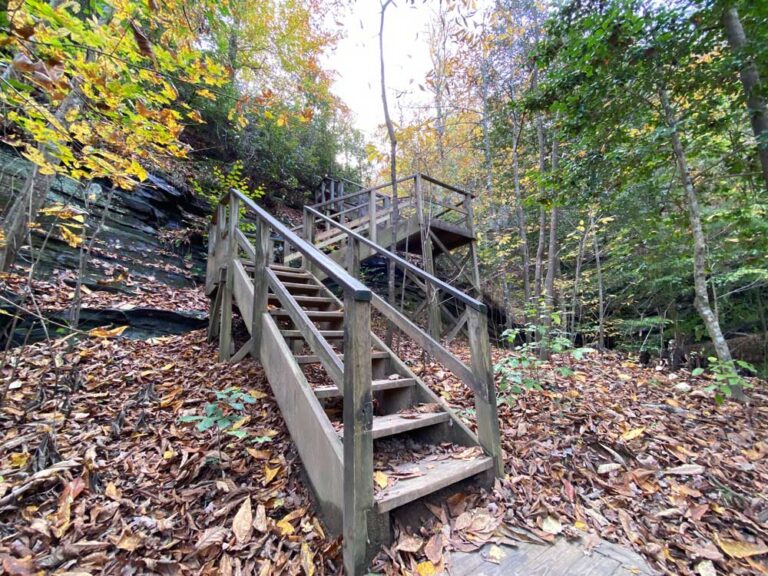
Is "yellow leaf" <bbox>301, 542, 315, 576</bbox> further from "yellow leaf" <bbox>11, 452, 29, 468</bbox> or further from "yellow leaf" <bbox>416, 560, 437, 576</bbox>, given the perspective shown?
"yellow leaf" <bbox>11, 452, 29, 468</bbox>

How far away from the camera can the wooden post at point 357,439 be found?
1.71 metres

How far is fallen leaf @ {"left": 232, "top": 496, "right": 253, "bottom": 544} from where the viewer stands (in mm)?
1893

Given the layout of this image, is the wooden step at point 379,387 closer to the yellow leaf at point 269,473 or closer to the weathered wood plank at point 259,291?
the yellow leaf at point 269,473

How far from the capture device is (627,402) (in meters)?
3.60

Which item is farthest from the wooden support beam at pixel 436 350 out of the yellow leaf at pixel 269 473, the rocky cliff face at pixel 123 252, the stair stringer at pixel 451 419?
the rocky cliff face at pixel 123 252

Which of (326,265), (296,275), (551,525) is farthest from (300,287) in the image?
(551,525)

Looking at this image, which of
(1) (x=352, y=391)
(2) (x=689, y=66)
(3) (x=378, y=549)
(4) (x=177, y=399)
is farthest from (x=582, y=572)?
(2) (x=689, y=66)

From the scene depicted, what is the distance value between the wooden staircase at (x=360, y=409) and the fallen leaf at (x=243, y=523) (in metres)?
0.39

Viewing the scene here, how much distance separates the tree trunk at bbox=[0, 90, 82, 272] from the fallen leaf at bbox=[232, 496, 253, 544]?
11.0ft

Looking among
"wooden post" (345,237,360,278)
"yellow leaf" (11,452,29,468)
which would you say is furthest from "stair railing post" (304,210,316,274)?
"yellow leaf" (11,452,29,468)

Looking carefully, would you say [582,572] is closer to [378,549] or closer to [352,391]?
[378,549]

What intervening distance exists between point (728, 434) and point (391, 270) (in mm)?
4189

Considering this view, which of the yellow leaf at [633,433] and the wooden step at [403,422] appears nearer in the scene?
the wooden step at [403,422]

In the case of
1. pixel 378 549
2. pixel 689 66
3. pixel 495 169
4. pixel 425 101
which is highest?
pixel 425 101
